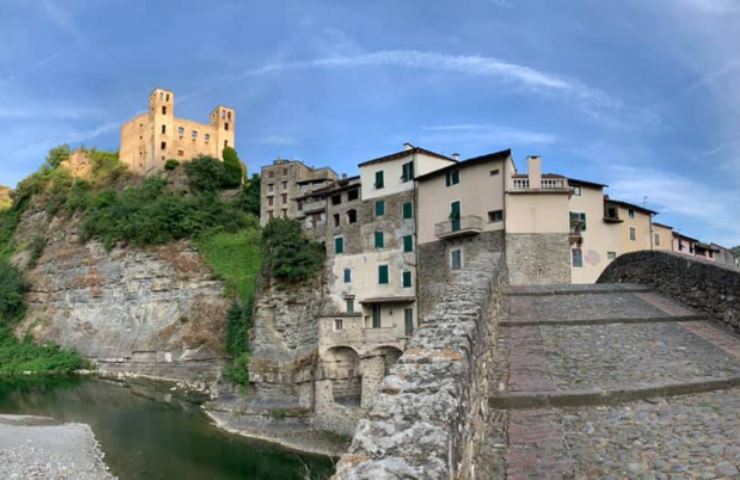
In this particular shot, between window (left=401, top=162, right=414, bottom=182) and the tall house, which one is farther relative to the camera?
the tall house

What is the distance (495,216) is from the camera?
26281mm

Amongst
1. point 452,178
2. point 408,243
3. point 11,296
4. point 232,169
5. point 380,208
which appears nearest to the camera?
point 452,178

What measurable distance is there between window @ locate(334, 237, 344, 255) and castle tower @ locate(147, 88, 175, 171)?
38.1 m

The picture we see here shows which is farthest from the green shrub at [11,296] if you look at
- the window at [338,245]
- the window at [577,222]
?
the window at [577,222]

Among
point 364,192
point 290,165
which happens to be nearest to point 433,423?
point 364,192

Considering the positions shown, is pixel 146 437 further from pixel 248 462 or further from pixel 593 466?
pixel 593 466

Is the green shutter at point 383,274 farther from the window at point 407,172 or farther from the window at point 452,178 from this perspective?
the window at point 452,178

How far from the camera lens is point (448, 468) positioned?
259 centimetres

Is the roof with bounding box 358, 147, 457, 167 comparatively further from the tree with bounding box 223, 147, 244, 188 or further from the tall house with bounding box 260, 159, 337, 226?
the tree with bounding box 223, 147, 244, 188

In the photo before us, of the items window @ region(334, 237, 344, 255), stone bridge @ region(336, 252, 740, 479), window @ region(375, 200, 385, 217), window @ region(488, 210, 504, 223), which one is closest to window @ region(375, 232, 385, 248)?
window @ region(375, 200, 385, 217)

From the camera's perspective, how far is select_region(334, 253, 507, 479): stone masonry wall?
2.58 metres

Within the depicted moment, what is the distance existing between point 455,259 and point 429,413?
25.0 meters

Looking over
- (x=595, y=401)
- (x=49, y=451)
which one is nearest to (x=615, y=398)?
(x=595, y=401)

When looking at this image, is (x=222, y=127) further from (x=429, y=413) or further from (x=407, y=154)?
(x=429, y=413)
